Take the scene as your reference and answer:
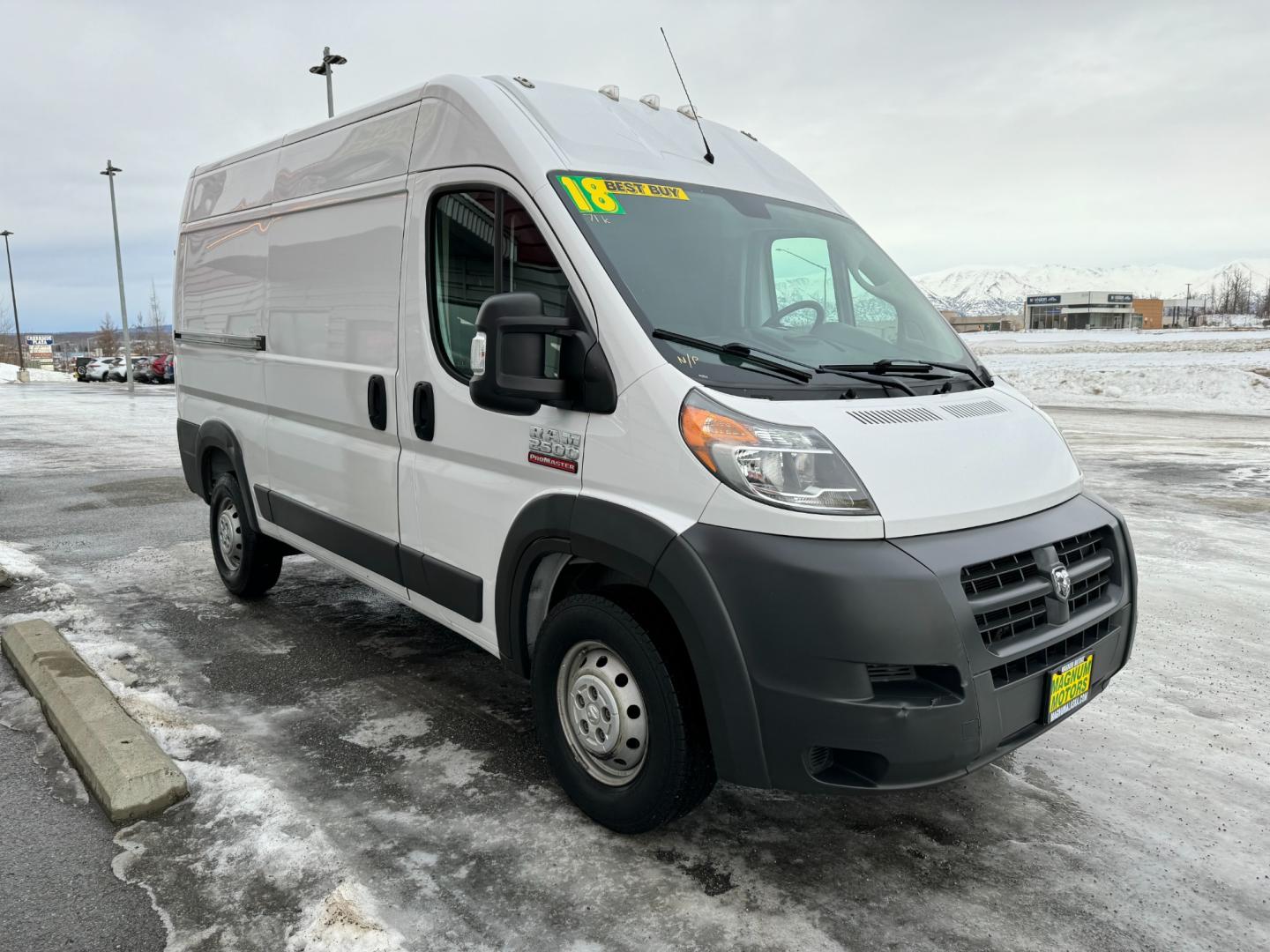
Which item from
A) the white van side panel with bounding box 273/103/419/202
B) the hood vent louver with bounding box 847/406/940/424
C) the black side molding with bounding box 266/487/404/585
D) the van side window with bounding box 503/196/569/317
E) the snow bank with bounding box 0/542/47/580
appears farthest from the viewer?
the snow bank with bounding box 0/542/47/580

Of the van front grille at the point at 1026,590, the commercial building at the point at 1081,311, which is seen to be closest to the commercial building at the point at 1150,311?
the commercial building at the point at 1081,311

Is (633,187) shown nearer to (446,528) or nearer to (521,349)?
(521,349)

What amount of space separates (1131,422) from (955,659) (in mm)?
15564

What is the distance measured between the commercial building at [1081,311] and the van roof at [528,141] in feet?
392

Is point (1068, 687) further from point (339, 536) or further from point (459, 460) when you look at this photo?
point (339, 536)

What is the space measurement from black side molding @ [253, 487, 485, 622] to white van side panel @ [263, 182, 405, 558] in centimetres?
5

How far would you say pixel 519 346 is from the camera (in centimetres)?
283

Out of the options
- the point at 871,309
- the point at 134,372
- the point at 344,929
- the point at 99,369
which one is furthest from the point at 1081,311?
the point at 344,929

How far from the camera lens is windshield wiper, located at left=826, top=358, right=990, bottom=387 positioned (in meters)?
3.09

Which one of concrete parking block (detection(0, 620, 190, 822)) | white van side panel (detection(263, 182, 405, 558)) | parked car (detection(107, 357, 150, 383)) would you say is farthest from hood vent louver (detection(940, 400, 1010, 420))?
parked car (detection(107, 357, 150, 383))

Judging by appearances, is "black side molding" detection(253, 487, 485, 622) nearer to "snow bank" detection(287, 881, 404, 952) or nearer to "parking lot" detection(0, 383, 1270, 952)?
"parking lot" detection(0, 383, 1270, 952)

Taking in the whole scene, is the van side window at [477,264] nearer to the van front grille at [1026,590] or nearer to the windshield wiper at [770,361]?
the windshield wiper at [770,361]

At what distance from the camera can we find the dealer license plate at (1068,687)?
108 inches

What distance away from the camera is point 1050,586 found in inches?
108
